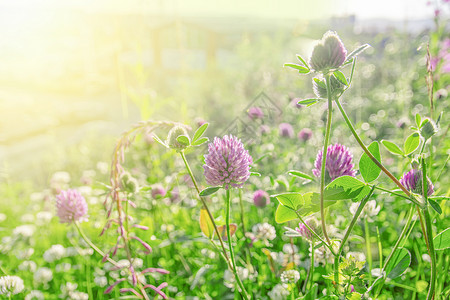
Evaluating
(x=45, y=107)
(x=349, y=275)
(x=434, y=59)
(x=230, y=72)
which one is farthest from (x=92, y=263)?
(x=45, y=107)

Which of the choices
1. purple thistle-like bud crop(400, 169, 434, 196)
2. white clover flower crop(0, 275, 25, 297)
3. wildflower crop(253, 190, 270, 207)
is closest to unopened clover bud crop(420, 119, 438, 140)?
purple thistle-like bud crop(400, 169, 434, 196)

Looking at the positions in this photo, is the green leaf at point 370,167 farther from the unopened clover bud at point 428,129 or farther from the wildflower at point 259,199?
the wildflower at point 259,199

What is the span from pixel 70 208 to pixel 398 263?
2.73 feet

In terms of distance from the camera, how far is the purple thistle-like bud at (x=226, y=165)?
0.73m

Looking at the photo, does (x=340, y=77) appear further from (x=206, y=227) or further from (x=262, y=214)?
(x=262, y=214)

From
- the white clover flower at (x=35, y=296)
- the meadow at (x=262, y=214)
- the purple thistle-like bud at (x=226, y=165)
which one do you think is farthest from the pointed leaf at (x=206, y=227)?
the white clover flower at (x=35, y=296)

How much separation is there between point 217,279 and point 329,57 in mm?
964

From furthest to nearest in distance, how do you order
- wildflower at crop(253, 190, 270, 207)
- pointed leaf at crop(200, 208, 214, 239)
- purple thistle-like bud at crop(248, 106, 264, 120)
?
purple thistle-like bud at crop(248, 106, 264, 120), wildflower at crop(253, 190, 270, 207), pointed leaf at crop(200, 208, 214, 239)

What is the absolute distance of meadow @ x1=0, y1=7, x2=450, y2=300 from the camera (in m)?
0.67

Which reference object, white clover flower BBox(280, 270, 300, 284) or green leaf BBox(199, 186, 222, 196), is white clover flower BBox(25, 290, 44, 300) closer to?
white clover flower BBox(280, 270, 300, 284)

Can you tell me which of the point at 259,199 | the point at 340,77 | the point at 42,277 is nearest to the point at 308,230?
→ the point at 340,77

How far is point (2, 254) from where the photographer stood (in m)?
1.99

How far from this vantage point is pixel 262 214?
1.63 metres

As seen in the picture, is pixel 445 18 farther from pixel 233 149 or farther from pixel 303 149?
pixel 233 149
